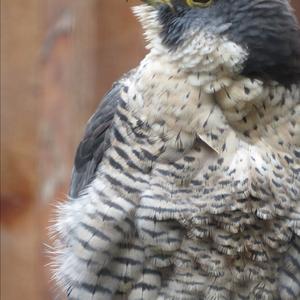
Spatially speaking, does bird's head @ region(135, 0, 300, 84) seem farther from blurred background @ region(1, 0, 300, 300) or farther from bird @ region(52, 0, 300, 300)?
blurred background @ region(1, 0, 300, 300)

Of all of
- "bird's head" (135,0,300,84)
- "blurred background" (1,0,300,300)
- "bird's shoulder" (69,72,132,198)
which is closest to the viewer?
"bird's head" (135,0,300,84)

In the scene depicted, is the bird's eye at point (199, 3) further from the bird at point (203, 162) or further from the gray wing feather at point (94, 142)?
the gray wing feather at point (94, 142)

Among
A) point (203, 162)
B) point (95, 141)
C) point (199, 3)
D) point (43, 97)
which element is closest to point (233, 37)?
point (199, 3)

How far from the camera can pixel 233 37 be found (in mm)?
2096

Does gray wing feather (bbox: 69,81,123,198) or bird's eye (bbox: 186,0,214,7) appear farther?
gray wing feather (bbox: 69,81,123,198)

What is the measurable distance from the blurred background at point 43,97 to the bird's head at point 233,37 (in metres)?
0.41

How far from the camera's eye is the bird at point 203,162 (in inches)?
83.0

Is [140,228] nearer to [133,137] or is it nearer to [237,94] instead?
[133,137]

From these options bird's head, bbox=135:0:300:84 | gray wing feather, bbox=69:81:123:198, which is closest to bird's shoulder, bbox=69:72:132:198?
gray wing feather, bbox=69:81:123:198

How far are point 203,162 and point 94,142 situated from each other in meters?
0.25

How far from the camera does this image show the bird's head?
2094 mm

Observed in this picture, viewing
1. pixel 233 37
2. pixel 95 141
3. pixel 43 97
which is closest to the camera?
pixel 233 37

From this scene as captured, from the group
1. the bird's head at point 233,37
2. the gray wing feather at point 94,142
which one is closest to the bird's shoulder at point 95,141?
the gray wing feather at point 94,142

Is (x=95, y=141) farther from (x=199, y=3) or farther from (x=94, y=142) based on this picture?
(x=199, y=3)
